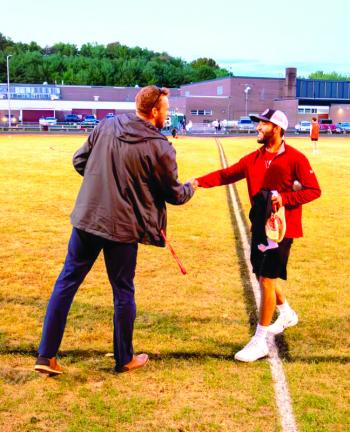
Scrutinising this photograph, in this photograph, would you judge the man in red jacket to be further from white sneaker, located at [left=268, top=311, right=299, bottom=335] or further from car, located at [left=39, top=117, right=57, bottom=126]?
car, located at [left=39, top=117, right=57, bottom=126]

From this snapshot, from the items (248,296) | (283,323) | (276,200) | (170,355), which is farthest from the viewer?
(248,296)

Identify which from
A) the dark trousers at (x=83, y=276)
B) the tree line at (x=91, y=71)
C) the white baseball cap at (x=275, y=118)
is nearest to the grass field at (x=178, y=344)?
the dark trousers at (x=83, y=276)

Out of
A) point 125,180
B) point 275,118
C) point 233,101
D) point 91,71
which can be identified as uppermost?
point 91,71

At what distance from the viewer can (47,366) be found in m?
4.32

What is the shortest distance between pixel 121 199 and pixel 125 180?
0.14 meters

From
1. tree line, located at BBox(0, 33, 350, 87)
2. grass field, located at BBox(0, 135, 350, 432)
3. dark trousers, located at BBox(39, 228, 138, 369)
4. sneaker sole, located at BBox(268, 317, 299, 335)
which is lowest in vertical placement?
grass field, located at BBox(0, 135, 350, 432)

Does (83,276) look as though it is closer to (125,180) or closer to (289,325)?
(125,180)

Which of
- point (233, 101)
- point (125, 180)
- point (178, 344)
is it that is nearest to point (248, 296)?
point (178, 344)

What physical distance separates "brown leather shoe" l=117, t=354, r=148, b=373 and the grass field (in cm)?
7

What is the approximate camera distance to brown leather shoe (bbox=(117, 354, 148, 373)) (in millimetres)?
4467

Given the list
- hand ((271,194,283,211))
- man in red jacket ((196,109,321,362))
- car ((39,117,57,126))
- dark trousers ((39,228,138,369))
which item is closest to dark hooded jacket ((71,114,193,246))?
dark trousers ((39,228,138,369))

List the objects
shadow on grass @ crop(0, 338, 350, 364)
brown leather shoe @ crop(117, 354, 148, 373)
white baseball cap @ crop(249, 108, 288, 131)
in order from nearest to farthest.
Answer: brown leather shoe @ crop(117, 354, 148, 373) < white baseball cap @ crop(249, 108, 288, 131) < shadow on grass @ crop(0, 338, 350, 364)

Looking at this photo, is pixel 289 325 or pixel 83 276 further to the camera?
pixel 289 325

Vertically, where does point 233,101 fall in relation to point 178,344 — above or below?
above
